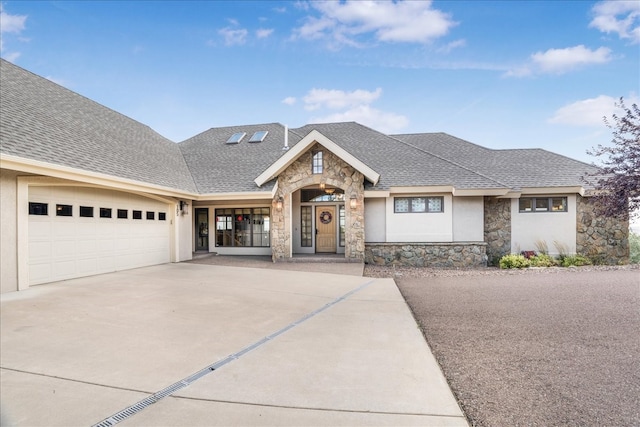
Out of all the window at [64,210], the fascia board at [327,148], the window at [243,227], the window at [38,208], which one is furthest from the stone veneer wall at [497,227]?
the window at [38,208]

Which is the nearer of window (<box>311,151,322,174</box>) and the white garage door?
the white garage door

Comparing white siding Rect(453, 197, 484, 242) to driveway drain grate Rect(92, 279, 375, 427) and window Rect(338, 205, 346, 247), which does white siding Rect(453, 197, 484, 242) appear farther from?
driveway drain grate Rect(92, 279, 375, 427)

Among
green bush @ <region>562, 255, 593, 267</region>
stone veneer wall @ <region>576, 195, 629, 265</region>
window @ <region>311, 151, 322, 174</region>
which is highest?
window @ <region>311, 151, 322, 174</region>

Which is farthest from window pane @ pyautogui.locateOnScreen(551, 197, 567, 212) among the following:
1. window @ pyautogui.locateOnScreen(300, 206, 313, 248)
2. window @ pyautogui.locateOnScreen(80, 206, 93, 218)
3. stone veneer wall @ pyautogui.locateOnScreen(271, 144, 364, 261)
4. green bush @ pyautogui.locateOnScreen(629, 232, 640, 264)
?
window @ pyautogui.locateOnScreen(80, 206, 93, 218)

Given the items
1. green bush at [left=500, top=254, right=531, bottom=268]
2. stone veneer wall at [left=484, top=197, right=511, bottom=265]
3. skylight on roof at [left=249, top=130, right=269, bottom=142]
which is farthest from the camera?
skylight on roof at [left=249, top=130, right=269, bottom=142]

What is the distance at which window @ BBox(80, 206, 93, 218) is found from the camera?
398 inches

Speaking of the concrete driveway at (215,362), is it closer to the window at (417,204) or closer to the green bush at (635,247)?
the window at (417,204)

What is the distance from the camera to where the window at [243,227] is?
1670 cm

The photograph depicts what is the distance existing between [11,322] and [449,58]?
1637cm

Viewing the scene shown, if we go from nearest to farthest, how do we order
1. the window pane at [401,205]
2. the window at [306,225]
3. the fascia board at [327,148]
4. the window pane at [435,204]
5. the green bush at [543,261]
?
the green bush at [543,261], the fascia board at [327,148], the window pane at [435,204], the window pane at [401,205], the window at [306,225]

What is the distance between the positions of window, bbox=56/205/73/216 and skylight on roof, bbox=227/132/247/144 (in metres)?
10.1

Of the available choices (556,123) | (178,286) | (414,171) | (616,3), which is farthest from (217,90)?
(556,123)

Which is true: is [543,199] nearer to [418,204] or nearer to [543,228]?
[543,228]

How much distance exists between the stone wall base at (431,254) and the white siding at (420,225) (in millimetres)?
279
